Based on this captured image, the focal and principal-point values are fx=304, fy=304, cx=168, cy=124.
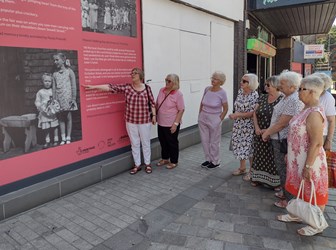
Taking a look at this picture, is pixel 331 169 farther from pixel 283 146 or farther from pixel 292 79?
pixel 292 79

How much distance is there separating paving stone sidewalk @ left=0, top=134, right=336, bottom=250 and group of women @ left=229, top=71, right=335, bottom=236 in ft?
0.79

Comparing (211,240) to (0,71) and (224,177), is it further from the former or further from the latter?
(0,71)

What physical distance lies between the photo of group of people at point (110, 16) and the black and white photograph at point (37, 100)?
0.61 metres

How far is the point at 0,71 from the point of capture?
10.8 feet

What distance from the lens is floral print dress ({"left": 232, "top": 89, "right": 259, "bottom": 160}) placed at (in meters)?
4.42

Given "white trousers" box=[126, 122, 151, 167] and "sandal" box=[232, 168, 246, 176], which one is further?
"sandal" box=[232, 168, 246, 176]

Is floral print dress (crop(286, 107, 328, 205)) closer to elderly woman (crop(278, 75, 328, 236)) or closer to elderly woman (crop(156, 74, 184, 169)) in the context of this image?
elderly woman (crop(278, 75, 328, 236))

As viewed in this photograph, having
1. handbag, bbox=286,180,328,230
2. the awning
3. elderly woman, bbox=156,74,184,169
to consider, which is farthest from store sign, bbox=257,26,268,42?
handbag, bbox=286,180,328,230

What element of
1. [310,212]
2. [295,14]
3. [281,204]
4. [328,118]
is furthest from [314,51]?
[310,212]

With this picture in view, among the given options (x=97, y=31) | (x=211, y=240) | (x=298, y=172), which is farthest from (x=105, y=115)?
(x=298, y=172)

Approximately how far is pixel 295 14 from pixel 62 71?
9571 millimetres

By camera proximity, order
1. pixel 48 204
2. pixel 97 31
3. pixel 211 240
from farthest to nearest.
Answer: pixel 97 31, pixel 48 204, pixel 211 240

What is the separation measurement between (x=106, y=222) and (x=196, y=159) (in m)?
2.76

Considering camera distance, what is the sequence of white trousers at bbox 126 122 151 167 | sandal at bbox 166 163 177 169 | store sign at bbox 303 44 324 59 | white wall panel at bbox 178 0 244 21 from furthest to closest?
store sign at bbox 303 44 324 59, white wall panel at bbox 178 0 244 21, sandal at bbox 166 163 177 169, white trousers at bbox 126 122 151 167
